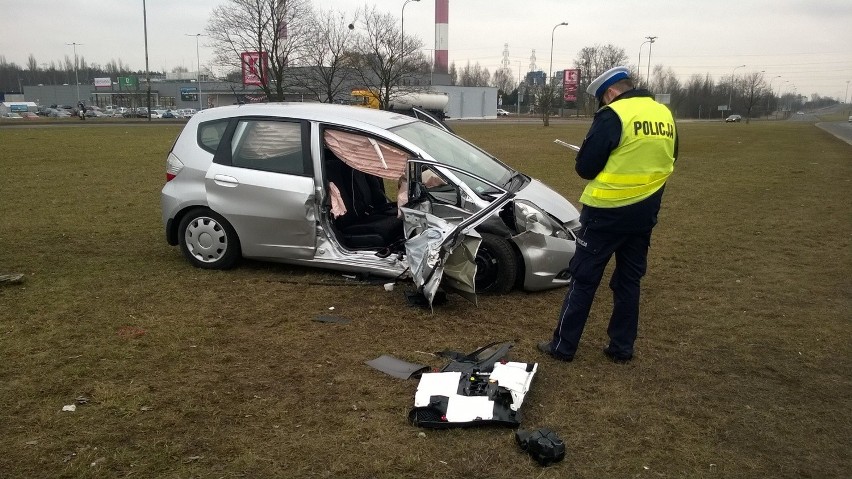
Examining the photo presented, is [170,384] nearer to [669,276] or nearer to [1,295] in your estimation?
[1,295]

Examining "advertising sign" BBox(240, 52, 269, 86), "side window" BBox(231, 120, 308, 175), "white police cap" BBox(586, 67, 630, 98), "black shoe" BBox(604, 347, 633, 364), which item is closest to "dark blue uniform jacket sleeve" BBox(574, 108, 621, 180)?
"white police cap" BBox(586, 67, 630, 98)

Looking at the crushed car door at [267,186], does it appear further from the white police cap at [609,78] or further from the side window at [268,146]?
the white police cap at [609,78]

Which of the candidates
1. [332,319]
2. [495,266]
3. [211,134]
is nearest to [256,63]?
[211,134]

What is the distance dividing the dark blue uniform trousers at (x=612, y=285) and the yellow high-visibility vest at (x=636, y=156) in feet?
0.84

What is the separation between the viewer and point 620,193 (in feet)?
12.7

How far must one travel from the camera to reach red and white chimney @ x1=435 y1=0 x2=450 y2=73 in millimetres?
77875

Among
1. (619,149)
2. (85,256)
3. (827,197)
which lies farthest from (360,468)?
(827,197)

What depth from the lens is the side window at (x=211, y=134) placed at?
6051 millimetres

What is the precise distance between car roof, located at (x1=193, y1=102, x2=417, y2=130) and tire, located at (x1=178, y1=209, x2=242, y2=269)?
101 centimetres

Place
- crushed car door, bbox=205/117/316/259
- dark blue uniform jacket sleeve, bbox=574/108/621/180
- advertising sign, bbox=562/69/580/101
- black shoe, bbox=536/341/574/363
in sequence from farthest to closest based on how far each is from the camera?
advertising sign, bbox=562/69/580/101 < crushed car door, bbox=205/117/316/259 < black shoe, bbox=536/341/574/363 < dark blue uniform jacket sleeve, bbox=574/108/621/180

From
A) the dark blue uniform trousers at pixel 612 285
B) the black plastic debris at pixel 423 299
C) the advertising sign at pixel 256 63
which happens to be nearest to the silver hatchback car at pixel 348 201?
the black plastic debris at pixel 423 299

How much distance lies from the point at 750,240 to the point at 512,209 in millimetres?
4364

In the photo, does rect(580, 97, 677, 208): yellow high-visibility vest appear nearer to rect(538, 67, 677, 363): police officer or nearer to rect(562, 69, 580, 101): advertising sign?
rect(538, 67, 677, 363): police officer

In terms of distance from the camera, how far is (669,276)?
6.32 metres
